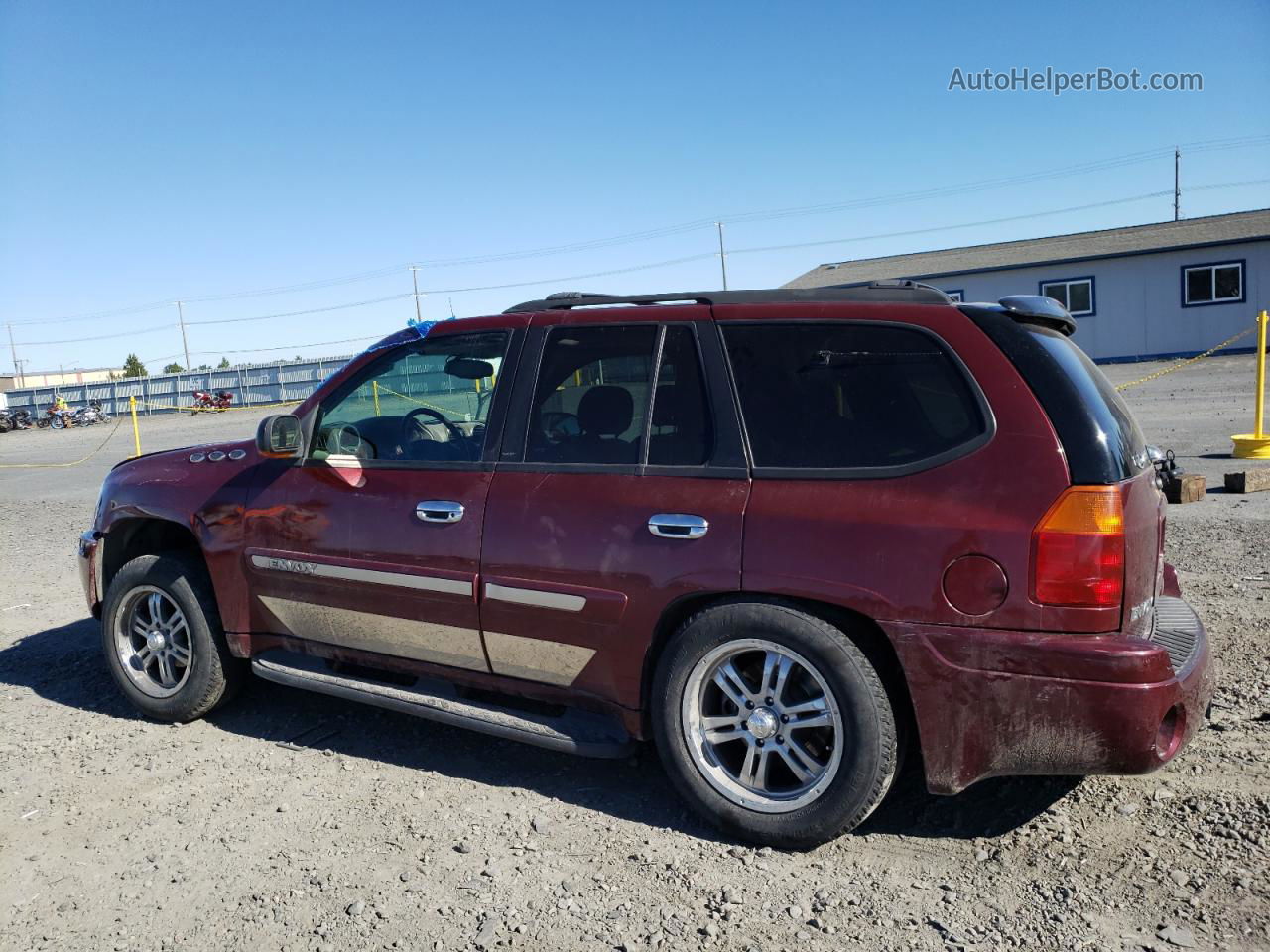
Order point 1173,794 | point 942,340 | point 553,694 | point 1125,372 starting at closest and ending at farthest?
point 942,340 → point 1173,794 → point 553,694 → point 1125,372

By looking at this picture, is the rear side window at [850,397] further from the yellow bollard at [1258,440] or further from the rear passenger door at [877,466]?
the yellow bollard at [1258,440]

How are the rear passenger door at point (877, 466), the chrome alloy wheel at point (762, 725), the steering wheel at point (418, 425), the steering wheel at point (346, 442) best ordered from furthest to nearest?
1. the steering wheel at point (346, 442)
2. the steering wheel at point (418, 425)
3. the chrome alloy wheel at point (762, 725)
4. the rear passenger door at point (877, 466)

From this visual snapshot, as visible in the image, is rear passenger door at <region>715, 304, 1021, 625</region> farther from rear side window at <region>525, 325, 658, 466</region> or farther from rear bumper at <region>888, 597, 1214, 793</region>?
rear side window at <region>525, 325, 658, 466</region>

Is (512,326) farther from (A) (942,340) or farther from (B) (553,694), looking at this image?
(A) (942,340)

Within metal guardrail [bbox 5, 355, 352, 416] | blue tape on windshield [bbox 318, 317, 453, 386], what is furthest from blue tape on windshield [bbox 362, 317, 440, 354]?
metal guardrail [bbox 5, 355, 352, 416]

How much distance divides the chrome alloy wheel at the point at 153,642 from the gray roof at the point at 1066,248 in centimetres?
2435

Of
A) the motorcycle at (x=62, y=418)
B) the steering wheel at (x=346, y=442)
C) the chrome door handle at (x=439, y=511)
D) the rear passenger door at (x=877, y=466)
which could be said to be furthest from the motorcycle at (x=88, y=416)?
the rear passenger door at (x=877, y=466)

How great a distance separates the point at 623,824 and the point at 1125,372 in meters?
26.5

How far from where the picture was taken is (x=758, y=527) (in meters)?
3.36

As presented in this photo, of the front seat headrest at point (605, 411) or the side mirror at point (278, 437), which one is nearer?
the front seat headrest at point (605, 411)

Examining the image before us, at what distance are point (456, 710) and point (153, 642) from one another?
1.86 meters

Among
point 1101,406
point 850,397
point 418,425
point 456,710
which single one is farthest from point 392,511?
point 1101,406

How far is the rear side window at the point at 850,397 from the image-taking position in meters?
3.21

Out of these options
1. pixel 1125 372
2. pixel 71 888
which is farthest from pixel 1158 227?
pixel 71 888
